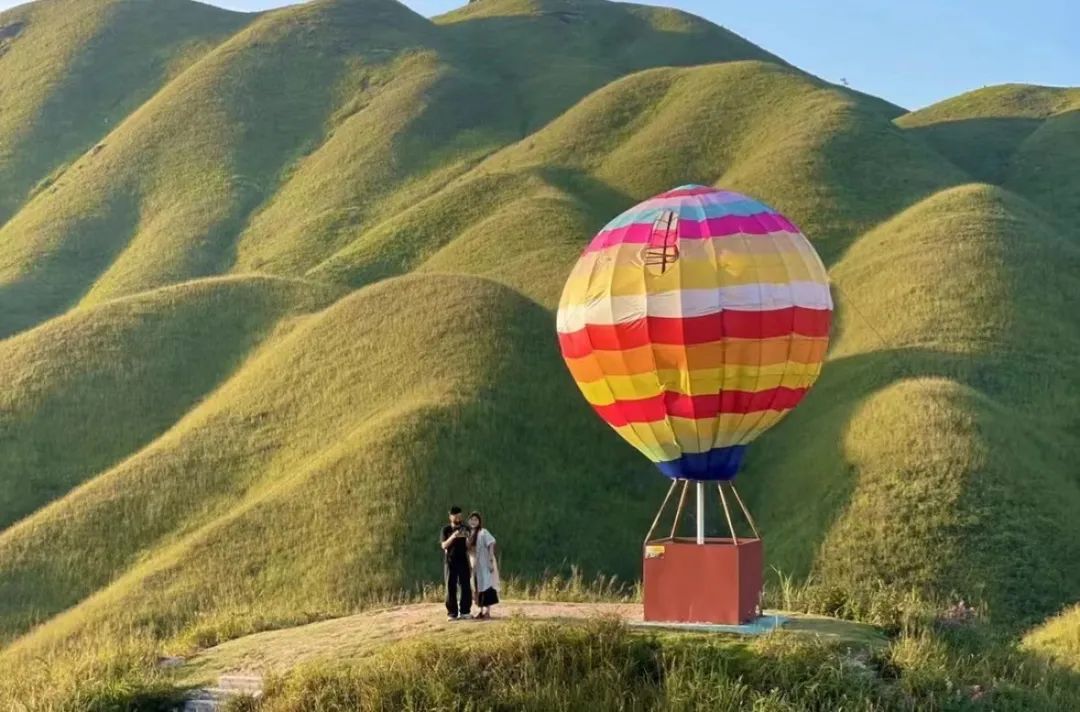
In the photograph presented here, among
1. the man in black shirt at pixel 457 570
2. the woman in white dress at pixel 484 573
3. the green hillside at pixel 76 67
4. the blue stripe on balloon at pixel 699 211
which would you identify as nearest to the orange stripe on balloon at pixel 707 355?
the blue stripe on balloon at pixel 699 211

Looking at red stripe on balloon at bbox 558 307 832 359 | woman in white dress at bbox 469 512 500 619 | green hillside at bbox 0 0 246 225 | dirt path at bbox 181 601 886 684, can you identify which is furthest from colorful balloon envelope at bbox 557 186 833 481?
green hillside at bbox 0 0 246 225

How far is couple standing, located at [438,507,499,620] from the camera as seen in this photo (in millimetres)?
17875

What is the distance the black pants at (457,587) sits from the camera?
58.7ft

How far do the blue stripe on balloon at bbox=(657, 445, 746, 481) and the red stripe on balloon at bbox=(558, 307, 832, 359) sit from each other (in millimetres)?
1830

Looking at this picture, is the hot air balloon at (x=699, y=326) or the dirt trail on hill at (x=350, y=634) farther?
the hot air balloon at (x=699, y=326)

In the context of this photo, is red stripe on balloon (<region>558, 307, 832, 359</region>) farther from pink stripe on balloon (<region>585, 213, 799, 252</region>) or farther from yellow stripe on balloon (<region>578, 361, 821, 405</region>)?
pink stripe on balloon (<region>585, 213, 799, 252</region>)

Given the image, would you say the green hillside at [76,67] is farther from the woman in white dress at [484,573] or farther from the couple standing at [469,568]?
the woman in white dress at [484,573]

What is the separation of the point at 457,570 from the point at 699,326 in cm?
515

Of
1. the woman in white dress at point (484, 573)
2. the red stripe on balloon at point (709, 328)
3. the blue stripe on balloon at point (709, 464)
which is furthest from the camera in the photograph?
the woman in white dress at point (484, 573)

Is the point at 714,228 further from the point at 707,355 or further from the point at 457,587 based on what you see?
the point at 457,587

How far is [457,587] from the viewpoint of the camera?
18.0 m

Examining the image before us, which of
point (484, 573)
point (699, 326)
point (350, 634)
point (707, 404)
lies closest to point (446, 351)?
point (484, 573)

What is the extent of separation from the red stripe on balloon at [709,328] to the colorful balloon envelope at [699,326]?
0.01 m

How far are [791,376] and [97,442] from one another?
34.9m
